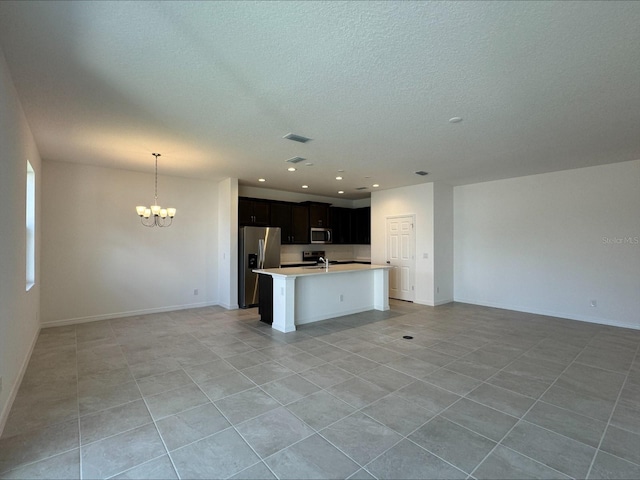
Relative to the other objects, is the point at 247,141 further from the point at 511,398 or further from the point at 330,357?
the point at 511,398

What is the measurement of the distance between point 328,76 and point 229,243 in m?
4.62

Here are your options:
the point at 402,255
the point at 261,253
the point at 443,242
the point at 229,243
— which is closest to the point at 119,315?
the point at 229,243

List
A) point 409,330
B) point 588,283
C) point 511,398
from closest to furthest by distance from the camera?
point 511,398, point 409,330, point 588,283

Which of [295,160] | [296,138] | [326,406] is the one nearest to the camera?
[326,406]

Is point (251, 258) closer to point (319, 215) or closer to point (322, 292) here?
point (322, 292)

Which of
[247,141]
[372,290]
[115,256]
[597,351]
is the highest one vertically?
[247,141]

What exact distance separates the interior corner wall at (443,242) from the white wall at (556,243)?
20cm

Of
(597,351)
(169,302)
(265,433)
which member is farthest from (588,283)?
(169,302)

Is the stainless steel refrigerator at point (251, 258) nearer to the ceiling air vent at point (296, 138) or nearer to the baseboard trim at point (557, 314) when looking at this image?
the ceiling air vent at point (296, 138)

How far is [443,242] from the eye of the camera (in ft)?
23.3

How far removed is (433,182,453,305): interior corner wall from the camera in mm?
6848

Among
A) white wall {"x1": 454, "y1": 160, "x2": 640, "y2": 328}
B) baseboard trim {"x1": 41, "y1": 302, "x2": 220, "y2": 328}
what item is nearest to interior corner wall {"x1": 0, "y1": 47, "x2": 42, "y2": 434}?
baseboard trim {"x1": 41, "y1": 302, "x2": 220, "y2": 328}

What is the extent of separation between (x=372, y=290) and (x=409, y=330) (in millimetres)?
1613

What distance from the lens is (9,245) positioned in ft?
8.71
